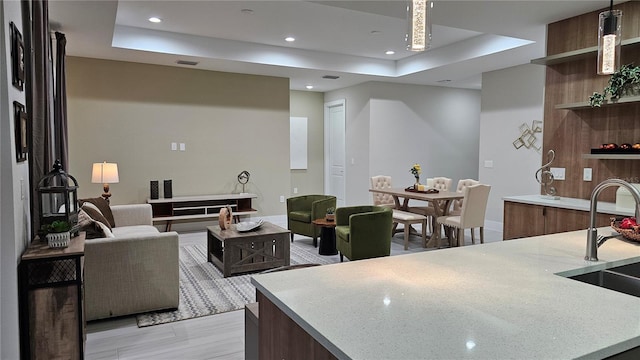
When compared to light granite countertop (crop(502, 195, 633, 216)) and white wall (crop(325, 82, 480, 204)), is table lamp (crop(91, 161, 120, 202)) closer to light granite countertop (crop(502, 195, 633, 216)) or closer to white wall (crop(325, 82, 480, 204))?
white wall (crop(325, 82, 480, 204))

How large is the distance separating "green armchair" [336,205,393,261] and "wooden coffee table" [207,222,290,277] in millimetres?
669

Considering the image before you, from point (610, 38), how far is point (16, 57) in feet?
10.7

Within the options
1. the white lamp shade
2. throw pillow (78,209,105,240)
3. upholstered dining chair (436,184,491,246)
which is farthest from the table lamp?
upholstered dining chair (436,184,491,246)

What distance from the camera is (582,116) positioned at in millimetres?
3824

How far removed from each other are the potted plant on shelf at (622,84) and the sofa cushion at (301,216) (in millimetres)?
3539

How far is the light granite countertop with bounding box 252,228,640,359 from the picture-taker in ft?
3.30

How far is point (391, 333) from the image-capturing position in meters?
1.07

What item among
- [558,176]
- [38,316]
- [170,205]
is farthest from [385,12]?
[170,205]

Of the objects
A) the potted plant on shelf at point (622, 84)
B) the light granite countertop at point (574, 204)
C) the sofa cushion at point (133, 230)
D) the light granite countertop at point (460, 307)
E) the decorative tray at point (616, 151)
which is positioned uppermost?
the potted plant on shelf at point (622, 84)

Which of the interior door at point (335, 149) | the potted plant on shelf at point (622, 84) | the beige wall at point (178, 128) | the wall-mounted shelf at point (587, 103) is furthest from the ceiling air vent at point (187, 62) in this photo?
the potted plant on shelf at point (622, 84)

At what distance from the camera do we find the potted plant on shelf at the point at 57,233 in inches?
96.1

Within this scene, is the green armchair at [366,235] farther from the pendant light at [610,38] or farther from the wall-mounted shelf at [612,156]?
the pendant light at [610,38]

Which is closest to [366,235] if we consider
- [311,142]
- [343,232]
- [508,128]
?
[343,232]

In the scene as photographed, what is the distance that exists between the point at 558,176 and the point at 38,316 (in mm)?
4344
